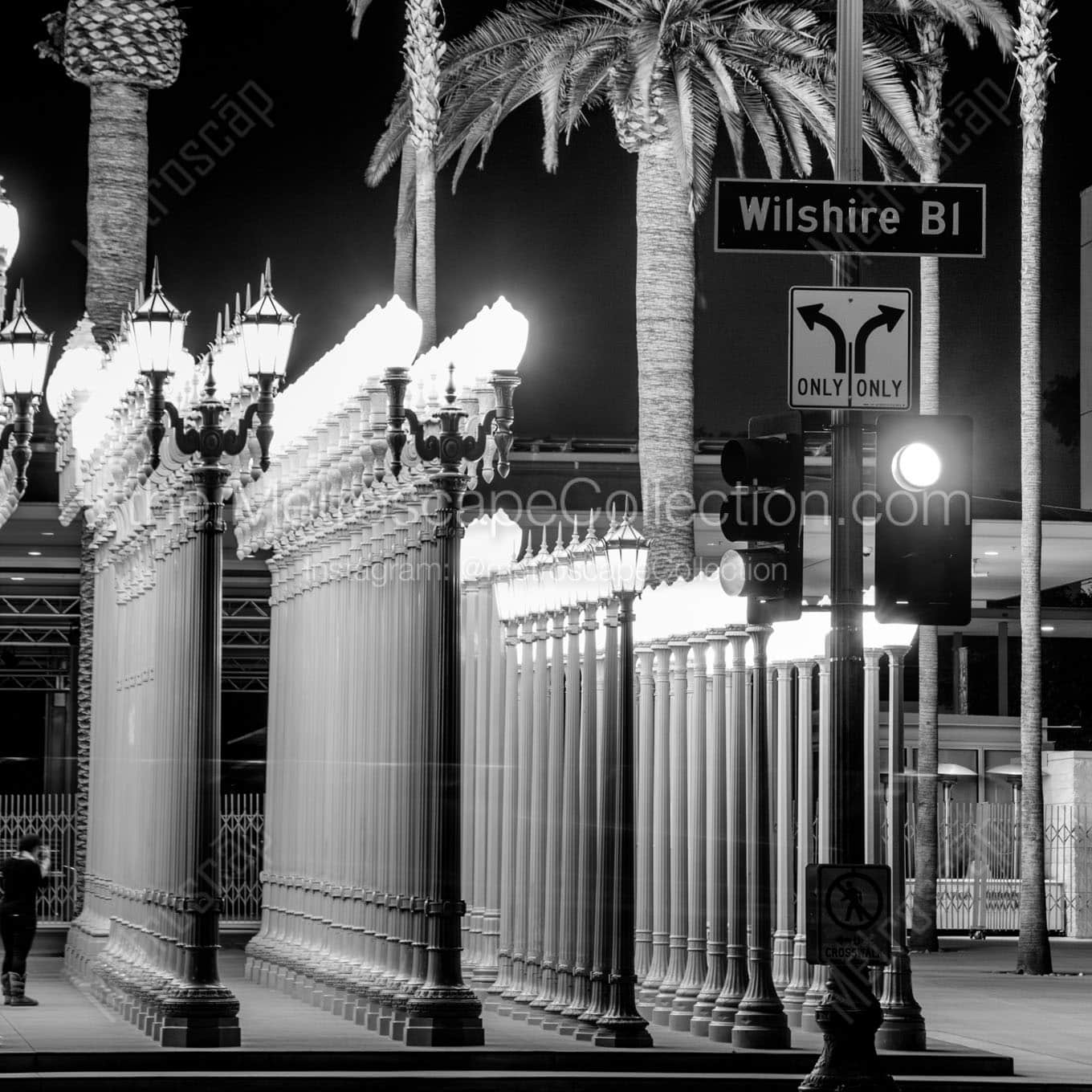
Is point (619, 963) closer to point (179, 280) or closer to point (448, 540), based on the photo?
point (448, 540)

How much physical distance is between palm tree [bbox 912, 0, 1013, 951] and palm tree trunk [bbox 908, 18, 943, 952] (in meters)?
0.01

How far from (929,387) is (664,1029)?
1451 centimetres

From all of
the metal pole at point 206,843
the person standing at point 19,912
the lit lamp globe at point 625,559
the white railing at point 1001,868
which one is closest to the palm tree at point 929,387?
the white railing at point 1001,868

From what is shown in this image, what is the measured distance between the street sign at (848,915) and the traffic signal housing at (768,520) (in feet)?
4.28

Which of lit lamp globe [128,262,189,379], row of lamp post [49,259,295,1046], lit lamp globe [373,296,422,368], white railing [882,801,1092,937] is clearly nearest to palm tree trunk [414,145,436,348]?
white railing [882,801,1092,937]

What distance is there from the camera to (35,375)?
18.7 m

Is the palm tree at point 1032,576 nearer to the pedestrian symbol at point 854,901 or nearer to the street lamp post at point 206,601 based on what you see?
the street lamp post at point 206,601

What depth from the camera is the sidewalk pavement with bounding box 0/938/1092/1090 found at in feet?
51.4

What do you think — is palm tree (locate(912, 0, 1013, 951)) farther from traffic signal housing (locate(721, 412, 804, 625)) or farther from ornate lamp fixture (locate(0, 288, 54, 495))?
traffic signal housing (locate(721, 412, 804, 625))

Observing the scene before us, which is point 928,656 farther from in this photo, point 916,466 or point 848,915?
point 848,915

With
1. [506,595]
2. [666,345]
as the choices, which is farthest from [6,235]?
[666,345]

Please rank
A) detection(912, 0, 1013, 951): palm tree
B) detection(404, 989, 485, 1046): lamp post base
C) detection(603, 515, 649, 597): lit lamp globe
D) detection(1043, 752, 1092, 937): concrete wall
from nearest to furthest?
1. detection(404, 989, 485, 1046): lamp post base
2. detection(603, 515, 649, 597): lit lamp globe
3. detection(912, 0, 1013, 951): palm tree
4. detection(1043, 752, 1092, 937): concrete wall

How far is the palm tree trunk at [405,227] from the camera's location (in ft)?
108

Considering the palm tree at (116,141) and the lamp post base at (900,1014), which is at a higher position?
the palm tree at (116,141)
